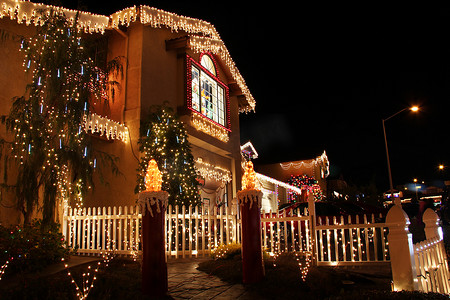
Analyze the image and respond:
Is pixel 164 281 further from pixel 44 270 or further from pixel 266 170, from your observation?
pixel 266 170

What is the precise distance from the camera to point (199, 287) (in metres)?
5.69

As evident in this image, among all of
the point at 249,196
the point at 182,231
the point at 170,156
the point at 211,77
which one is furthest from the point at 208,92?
the point at 249,196

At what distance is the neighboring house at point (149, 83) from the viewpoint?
9.30 m

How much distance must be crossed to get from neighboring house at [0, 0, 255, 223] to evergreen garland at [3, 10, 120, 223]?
3.21 ft

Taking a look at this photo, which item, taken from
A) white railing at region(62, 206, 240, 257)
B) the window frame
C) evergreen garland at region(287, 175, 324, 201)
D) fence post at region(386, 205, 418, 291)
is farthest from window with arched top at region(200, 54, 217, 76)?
evergreen garland at region(287, 175, 324, 201)

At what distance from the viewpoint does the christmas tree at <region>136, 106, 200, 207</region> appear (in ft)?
34.5

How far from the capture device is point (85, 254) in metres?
8.97

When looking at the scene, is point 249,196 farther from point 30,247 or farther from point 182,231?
point 30,247

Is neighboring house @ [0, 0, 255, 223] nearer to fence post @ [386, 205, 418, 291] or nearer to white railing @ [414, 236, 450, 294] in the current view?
fence post @ [386, 205, 418, 291]

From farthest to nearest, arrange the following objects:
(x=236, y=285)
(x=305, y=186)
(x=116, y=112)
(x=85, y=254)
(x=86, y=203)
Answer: (x=305, y=186) → (x=116, y=112) → (x=86, y=203) → (x=85, y=254) → (x=236, y=285)

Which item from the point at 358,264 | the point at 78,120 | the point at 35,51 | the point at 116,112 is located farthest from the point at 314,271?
the point at 116,112

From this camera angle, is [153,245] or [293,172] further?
[293,172]

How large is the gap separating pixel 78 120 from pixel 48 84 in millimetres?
926

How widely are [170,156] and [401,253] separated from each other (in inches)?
296
